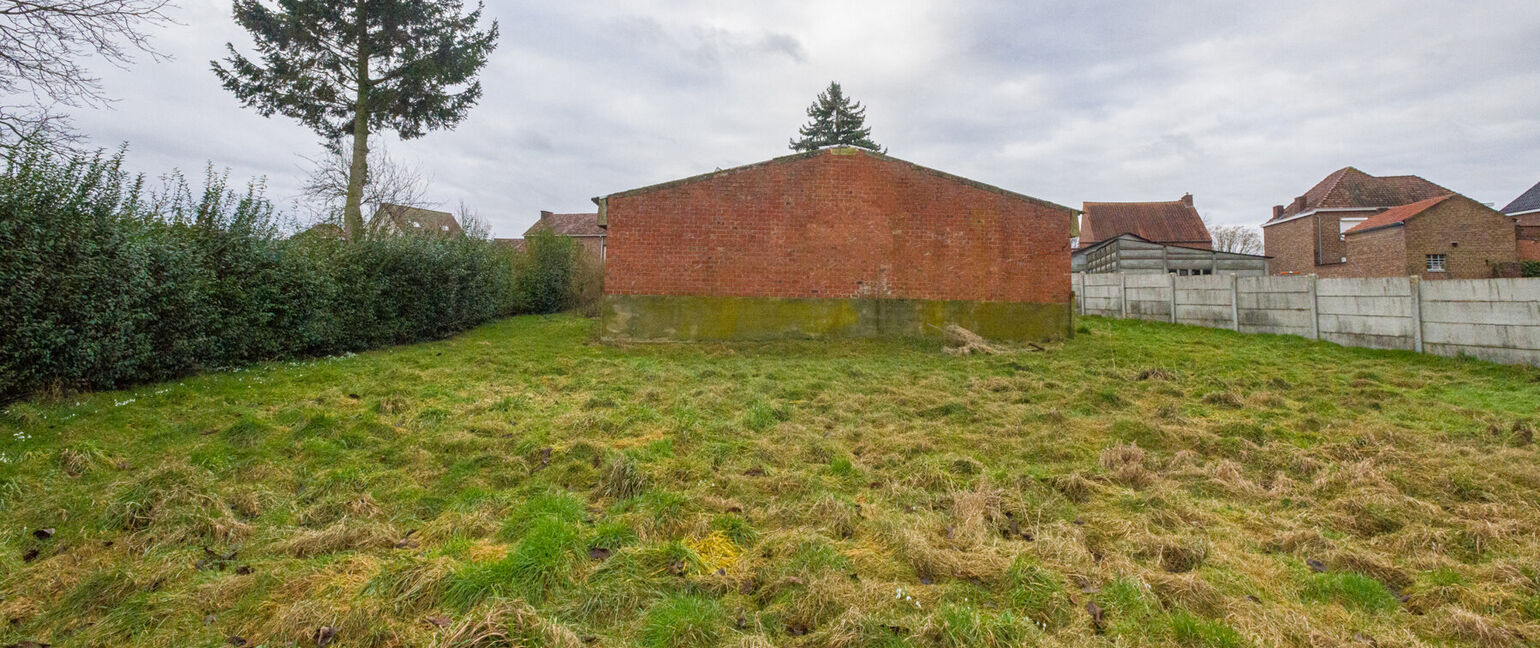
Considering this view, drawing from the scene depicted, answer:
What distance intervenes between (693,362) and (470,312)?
8.31m

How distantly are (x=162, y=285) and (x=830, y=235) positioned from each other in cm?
1053

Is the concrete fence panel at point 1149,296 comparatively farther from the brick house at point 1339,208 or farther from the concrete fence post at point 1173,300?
the brick house at point 1339,208

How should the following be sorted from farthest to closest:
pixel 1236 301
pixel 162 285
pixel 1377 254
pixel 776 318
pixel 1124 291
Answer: pixel 1377 254 < pixel 1124 291 < pixel 1236 301 < pixel 776 318 < pixel 162 285

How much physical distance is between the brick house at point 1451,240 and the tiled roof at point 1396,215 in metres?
0.03

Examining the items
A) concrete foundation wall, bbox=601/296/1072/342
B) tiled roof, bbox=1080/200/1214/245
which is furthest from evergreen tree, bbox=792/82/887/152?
concrete foundation wall, bbox=601/296/1072/342

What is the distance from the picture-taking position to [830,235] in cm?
1362

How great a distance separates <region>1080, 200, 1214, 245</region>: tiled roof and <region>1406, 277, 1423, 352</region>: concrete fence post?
2848 cm

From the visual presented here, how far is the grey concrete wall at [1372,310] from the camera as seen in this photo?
31.3 ft

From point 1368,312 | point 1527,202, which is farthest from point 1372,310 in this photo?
point 1527,202

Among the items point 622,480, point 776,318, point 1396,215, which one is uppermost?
point 1396,215

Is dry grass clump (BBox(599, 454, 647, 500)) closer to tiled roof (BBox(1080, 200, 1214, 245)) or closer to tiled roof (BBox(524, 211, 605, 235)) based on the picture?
tiled roof (BBox(1080, 200, 1214, 245))

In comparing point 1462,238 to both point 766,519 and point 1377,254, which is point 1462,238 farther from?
point 766,519

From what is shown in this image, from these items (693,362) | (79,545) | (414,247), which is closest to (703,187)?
(693,362)

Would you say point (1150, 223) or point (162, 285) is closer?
point (162, 285)
